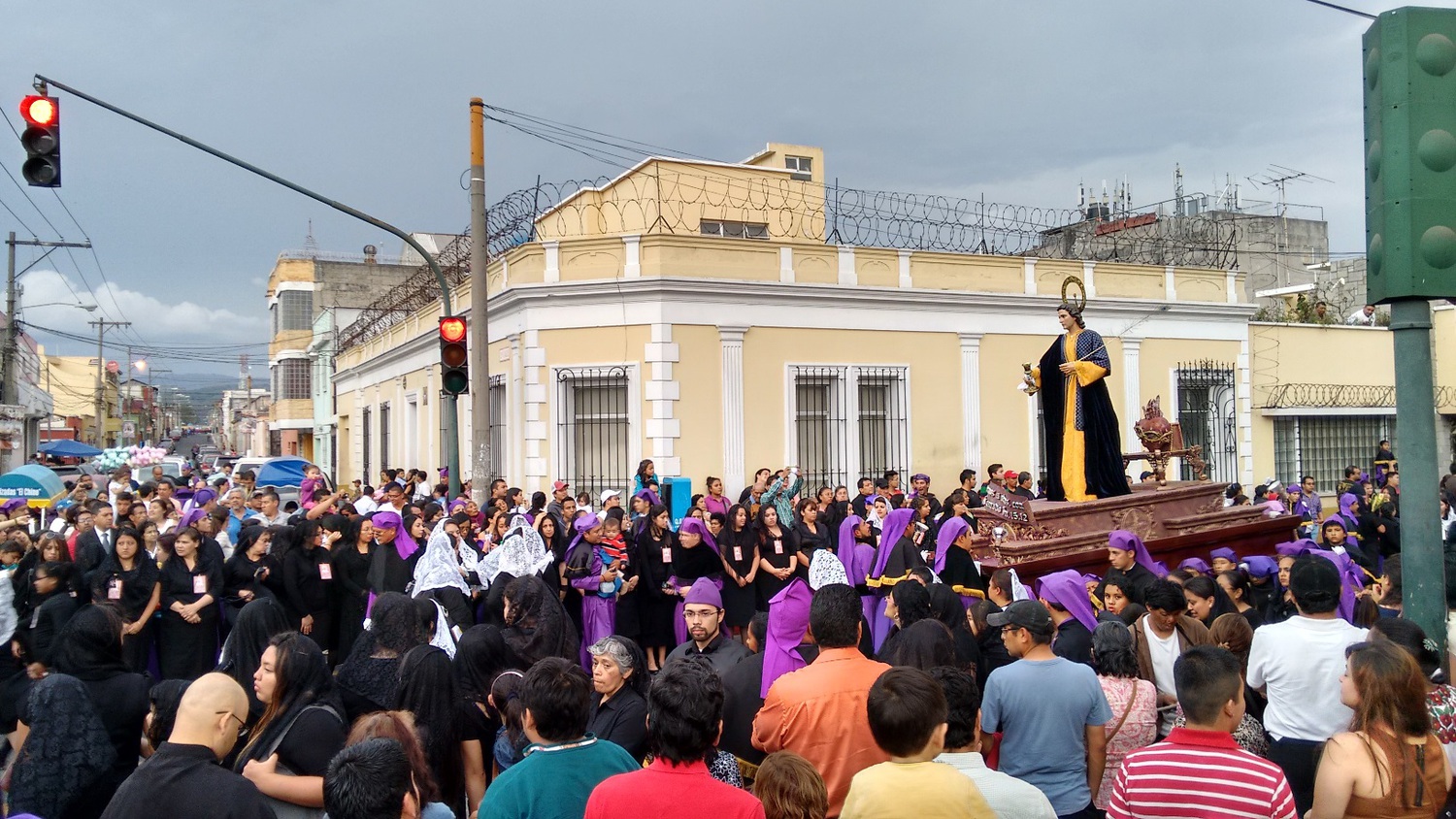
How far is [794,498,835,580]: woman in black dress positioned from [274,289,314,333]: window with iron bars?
134 feet

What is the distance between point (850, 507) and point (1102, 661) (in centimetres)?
855

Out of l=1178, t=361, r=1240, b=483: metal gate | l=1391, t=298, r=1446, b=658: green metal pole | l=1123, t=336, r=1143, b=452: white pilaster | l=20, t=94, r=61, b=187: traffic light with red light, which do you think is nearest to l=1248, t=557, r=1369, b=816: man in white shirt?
l=1391, t=298, r=1446, b=658: green metal pole

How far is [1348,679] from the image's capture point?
378 cm

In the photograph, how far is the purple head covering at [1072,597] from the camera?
584 centimetres

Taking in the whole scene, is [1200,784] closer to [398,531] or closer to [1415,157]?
[1415,157]

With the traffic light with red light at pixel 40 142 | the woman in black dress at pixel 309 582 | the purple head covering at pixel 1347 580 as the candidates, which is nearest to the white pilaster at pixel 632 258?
the traffic light with red light at pixel 40 142

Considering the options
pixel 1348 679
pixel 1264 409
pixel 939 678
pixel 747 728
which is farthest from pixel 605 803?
pixel 1264 409

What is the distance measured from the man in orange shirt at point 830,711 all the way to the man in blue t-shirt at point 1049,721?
544 mm

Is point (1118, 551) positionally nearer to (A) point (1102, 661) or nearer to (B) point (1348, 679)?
(A) point (1102, 661)

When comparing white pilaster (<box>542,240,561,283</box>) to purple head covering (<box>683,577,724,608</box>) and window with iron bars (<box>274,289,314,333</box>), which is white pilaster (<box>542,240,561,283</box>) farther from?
window with iron bars (<box>274,289,314,333</box>)

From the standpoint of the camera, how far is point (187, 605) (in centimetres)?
811

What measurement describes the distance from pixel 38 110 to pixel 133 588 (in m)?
5.28

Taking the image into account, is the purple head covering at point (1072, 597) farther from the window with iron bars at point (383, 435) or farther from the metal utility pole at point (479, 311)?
the window with iron bars at point (383, 435)

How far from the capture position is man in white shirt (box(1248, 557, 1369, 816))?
4.73m
